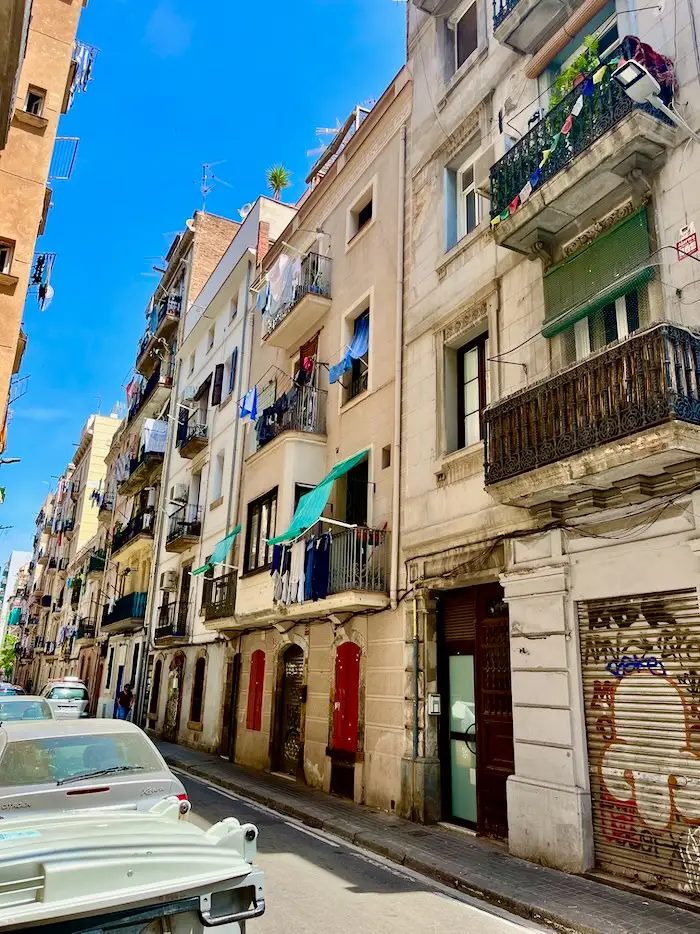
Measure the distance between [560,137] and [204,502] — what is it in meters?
17.6

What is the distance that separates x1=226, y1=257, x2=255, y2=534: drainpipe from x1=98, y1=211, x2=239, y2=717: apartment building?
874 centimetres

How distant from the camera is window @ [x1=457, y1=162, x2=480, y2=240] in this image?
12648 millimetres

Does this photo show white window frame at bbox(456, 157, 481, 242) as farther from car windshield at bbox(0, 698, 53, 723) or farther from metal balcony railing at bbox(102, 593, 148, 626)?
metal balcony railing at bbox(102, 593, 148, 626)

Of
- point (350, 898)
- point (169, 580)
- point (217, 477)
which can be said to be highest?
point (217, 477)

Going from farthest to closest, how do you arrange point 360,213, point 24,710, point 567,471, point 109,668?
point 109,668 → point 360,213 → point 24,710 → point 567,471

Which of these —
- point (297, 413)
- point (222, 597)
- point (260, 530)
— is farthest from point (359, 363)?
point (222, 597)

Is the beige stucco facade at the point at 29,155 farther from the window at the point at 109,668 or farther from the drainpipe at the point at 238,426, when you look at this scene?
the window at the point at 109,668

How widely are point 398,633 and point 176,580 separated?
15.9 meters


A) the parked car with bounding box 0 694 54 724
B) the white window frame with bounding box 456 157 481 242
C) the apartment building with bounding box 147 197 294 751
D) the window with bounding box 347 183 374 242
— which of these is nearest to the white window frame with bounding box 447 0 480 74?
the white window frame with bounding box 456 157 481 242

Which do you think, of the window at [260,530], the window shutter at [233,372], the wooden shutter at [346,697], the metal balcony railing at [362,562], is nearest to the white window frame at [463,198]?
the metal balcony railing at [362,562]

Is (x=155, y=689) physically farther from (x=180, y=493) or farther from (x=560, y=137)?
(x=560, y=137)

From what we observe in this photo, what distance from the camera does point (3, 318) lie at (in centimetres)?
1758

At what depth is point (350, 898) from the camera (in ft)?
22.2

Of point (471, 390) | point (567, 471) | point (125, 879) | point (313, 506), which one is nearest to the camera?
point (125, 879)
